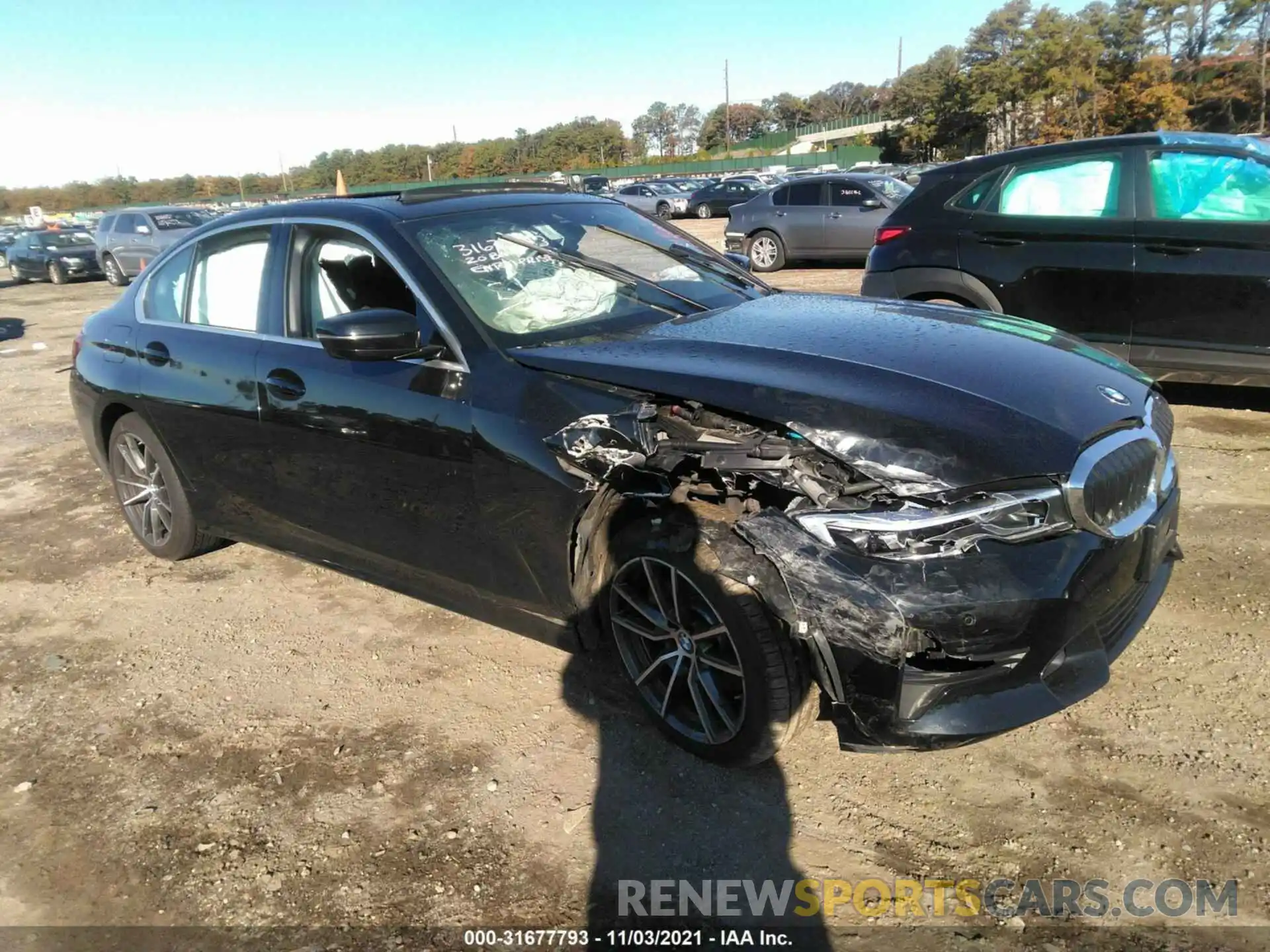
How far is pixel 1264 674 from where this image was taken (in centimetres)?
313

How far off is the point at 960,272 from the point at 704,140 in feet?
346

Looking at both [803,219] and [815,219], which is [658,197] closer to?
[803,219]

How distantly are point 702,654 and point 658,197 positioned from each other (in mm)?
33441

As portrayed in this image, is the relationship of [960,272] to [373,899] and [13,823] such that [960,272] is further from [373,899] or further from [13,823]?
[13,823]

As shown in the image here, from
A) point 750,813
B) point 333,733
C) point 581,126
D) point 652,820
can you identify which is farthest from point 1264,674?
point 581,126

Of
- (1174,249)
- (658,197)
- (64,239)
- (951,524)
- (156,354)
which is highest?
(658,197)

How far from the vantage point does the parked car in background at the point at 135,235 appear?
19594mm

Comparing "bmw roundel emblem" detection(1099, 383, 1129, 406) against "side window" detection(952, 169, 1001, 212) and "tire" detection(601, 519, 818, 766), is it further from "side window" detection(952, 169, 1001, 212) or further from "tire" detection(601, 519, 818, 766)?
"side window" detection(952, 169, 1001, 212)

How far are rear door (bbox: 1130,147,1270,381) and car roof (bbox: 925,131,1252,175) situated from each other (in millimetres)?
74

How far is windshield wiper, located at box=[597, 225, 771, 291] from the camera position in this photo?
13.0 feet

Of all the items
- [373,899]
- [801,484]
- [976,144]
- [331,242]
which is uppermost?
[976,144]

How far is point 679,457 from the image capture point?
8.65ft

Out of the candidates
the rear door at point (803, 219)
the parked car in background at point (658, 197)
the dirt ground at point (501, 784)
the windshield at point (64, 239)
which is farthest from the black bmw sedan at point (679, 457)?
the parked car in background at point (658, 197)

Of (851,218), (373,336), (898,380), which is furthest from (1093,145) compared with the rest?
(851,218)
